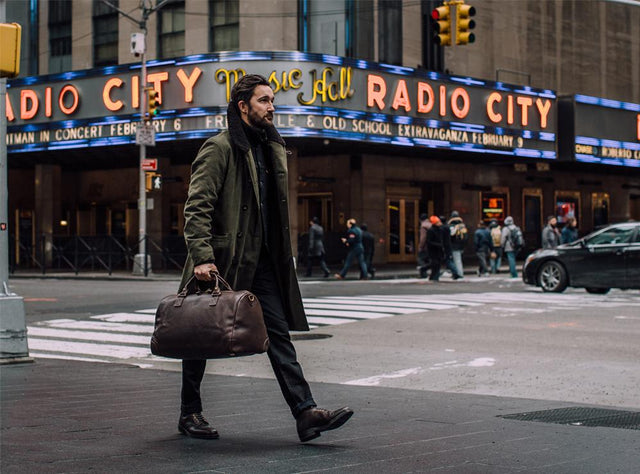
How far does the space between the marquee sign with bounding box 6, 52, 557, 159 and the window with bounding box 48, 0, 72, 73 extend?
2382 millimetres

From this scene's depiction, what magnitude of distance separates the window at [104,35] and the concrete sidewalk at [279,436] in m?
30.9

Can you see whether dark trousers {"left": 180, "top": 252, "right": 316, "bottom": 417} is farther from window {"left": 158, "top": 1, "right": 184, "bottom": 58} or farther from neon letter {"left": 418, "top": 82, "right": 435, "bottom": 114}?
window {"left": 158, "top": 1, "right": 184, "bottom": 58}

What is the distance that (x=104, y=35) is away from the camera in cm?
3869

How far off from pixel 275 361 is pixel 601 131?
1476 inches

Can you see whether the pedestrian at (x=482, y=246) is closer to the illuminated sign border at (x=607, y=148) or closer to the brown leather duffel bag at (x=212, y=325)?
the illuminated sign border at (x=607, y=148)

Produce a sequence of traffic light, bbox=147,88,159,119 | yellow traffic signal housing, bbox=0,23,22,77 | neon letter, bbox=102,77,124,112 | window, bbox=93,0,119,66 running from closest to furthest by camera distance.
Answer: yellow traffic signal housing, bbox=0,23,22,77 < traffic light, bbox=147,88,159,119 < neon letter, bbox=102,77,124,112 < window, bbox=93,0,119,66

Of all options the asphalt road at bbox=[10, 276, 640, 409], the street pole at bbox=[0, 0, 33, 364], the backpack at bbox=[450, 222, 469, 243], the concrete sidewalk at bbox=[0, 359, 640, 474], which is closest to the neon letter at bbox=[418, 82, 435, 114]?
the backpack at bbox=[450, 222, 469, 243]

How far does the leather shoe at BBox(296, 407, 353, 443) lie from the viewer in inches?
234

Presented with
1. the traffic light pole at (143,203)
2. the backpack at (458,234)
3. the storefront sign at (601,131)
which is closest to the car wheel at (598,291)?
the backpack at (458,234)

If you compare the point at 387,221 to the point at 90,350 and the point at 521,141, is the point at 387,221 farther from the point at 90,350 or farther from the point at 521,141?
the point at 90,350

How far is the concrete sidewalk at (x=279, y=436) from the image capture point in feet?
18.0

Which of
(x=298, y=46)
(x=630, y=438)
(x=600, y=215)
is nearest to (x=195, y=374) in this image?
(x=630, y=438)

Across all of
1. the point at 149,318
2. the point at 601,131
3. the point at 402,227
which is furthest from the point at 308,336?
the point at 601,131

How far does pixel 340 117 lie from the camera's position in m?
32.5
